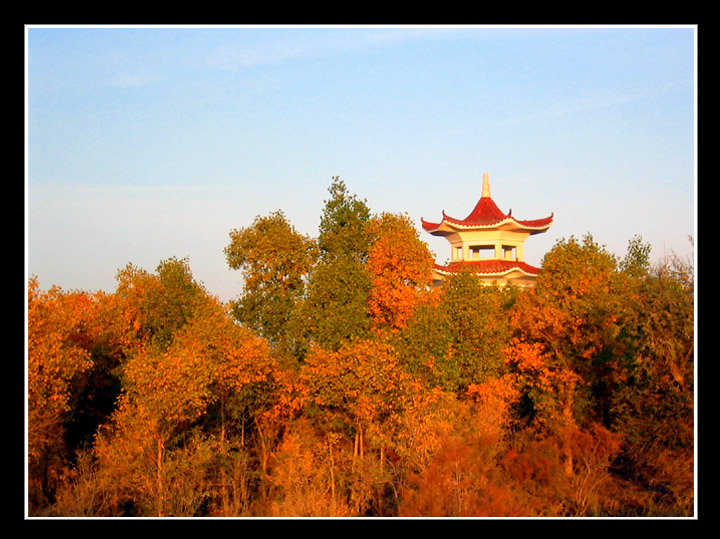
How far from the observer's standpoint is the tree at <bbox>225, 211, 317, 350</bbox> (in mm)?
20234

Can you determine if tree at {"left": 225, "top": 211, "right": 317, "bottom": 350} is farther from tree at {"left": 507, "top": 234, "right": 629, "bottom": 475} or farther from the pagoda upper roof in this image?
the pagoda upper roof

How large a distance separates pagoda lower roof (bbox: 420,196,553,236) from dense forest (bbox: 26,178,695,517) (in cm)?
1045

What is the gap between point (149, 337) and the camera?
2030 cm

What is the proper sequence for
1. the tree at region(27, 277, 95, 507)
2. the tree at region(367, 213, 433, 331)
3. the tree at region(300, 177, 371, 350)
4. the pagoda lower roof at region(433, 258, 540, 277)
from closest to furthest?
the tree at region(27, 277, 95, 507) → the tree at region(300, 177, 371, 350) → the tree at region(367, 213, 433, 331) → the pagoda lower roof at region(433, 258, 540, 277)

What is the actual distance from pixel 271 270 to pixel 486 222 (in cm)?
1462

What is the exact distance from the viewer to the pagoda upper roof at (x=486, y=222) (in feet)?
107

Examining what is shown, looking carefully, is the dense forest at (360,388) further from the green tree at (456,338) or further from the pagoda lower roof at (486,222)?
the pagoda lower roof at (486,222)

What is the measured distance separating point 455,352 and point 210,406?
615cm

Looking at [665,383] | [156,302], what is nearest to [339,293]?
[156,302]

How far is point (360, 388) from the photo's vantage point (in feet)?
56.6

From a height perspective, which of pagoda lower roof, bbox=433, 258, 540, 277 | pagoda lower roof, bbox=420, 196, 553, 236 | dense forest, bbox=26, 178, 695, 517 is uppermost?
pagoda lower roof, bbox=420, 196, 553, 236

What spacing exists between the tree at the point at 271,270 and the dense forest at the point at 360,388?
5cm

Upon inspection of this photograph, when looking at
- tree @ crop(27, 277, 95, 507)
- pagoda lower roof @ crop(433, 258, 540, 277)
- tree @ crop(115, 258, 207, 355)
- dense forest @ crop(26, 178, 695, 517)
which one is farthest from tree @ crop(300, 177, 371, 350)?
pagoda lower roof @ crop(433, 258, 540, 277)
